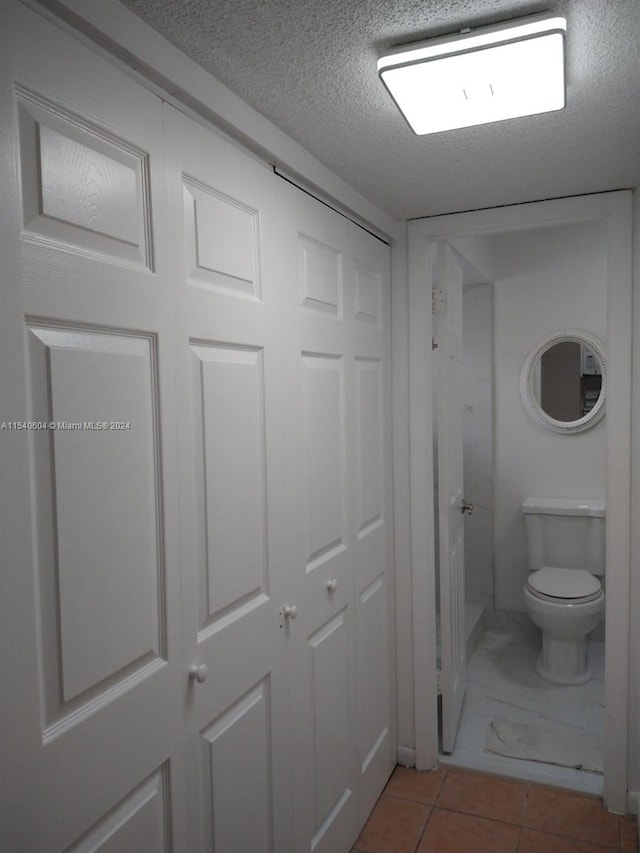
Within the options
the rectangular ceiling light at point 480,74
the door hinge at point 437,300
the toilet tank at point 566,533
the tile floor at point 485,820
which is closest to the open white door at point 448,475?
the door hinge at point 437,300

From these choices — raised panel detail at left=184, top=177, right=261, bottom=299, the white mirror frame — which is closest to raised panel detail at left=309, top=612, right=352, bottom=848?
raised panel detail at left=184, top=177, right=261, bottom=299

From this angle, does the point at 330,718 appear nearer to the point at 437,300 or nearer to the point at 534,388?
the point at 437,300

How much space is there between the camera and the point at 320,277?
187 cm

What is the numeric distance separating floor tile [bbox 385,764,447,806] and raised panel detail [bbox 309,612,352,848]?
42 centimetres

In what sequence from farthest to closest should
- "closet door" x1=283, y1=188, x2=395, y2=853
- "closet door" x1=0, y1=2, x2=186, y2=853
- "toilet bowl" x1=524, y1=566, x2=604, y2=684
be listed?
"toilet bowl" x1=524, y1=566, x2=604, y2=684 < "closet door" x1=283, y1=188, x2=395, y2=853 < "closet door" x1=0, y1=2, x2=186, y2=853

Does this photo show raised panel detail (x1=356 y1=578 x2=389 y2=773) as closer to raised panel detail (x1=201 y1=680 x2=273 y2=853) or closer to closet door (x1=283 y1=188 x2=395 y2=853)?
closet door (x1=283 y1=188 x2=395 y2=853)

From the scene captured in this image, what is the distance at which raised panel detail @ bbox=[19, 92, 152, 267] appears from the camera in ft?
3.08

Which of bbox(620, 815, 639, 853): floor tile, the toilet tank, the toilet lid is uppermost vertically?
the toilet tank

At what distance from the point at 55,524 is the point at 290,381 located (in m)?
0.84

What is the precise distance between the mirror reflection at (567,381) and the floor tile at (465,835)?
2106 millimetres

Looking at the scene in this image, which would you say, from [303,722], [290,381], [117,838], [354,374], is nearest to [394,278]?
[354,374]

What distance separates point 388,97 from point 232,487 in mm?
934

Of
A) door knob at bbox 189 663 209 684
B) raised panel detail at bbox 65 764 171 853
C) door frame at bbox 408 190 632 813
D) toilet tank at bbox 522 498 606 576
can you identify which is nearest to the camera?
raised panel detail at bbox 65 764 171 853

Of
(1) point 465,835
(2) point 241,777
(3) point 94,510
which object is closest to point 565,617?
(1) point 465,835
